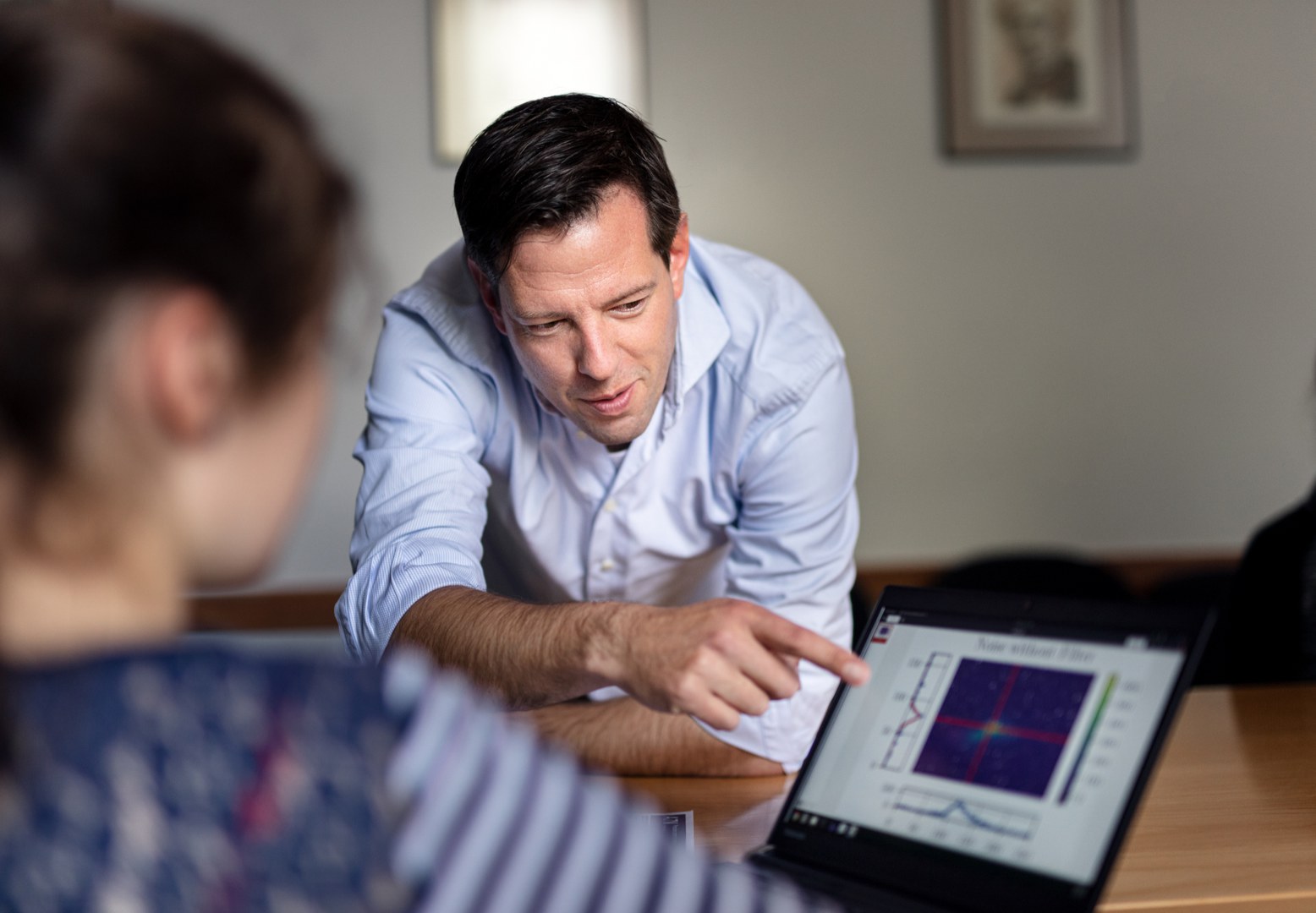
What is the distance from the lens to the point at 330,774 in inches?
21.3

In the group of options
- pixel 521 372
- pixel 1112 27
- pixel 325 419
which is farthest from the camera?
pixel 1112 27

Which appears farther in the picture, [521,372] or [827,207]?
[827,207]

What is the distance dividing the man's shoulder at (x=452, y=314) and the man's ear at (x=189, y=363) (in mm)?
1042

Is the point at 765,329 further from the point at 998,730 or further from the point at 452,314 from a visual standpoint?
the point at 998,730

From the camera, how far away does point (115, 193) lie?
0.53 meters

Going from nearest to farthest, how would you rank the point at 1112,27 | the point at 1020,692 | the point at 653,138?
the point at 1020,692 < the point at 653,138 < the point at 1112,27

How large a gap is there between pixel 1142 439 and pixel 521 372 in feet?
5.93

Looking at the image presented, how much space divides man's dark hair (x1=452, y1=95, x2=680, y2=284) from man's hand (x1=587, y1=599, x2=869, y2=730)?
59 centimetres

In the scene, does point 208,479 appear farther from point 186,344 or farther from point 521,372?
point 521,372

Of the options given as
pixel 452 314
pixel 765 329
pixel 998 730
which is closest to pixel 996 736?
pixel 998 730

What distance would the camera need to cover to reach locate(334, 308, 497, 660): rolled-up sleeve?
4.56ft

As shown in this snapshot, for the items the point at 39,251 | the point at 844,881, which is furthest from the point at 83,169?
the point at 844,881

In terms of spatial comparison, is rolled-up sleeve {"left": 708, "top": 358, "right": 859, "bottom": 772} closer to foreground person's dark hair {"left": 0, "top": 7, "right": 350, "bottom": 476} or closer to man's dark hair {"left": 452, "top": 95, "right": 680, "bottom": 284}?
man's dark hair {"left": 452, "top": 95, "right": 680, "bottom": 284}

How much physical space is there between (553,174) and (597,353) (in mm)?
210
